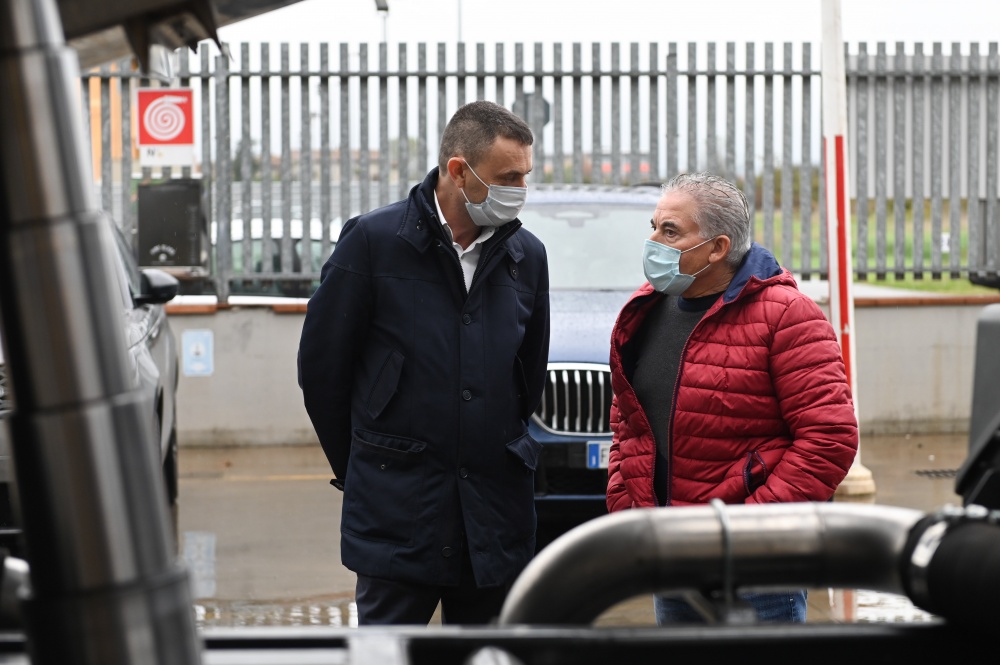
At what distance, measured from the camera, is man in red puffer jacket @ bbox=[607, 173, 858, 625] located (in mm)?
3285

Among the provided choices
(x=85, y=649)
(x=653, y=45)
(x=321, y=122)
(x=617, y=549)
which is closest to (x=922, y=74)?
(x=653, y=45)

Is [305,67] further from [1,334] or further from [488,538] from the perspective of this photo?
[1,334]

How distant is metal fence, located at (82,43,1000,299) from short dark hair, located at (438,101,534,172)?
7815 millimetres

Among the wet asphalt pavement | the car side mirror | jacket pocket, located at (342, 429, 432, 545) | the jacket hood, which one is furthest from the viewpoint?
the car side mirror

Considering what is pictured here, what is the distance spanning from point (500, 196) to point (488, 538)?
3.06ft

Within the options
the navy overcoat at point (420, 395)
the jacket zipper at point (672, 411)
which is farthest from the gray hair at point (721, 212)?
the navy overcoat at point (420, 395)

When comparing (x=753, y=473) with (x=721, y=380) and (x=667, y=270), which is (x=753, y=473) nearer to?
(x=721, y=380)

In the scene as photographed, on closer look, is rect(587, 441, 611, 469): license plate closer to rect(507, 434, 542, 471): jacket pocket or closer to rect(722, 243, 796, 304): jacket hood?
rect(507, 434, 542, 471): jacket pocket

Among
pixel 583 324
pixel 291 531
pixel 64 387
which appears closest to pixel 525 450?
pixel 64 387

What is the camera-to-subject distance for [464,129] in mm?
3623

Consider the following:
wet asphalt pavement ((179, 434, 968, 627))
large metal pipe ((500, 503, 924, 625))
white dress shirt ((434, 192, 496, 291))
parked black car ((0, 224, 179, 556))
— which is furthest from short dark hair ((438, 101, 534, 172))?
parked black car ((0, 224, 179, 556))

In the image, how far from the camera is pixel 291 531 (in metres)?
7.79

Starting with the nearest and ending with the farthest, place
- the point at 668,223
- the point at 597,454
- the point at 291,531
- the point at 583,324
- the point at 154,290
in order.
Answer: the point at 668,223 → the point at 597,454 → the point at 583,324 → the point at 154,290 → the point at 291,531

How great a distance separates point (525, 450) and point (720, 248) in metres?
0.77
